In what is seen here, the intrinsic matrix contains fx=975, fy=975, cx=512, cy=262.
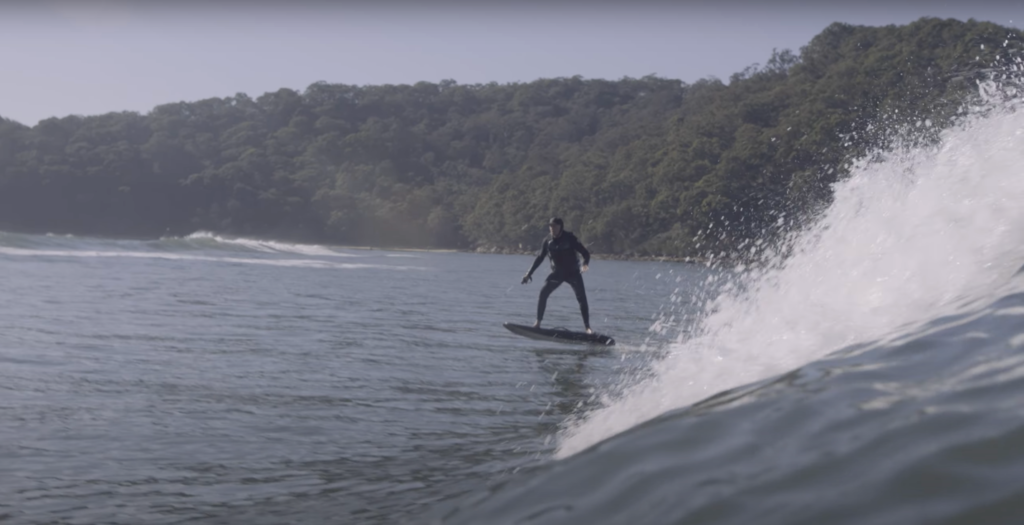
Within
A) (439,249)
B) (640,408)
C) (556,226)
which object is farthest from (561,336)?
(439,249)

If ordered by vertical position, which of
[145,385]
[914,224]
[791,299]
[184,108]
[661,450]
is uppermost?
[184,108]

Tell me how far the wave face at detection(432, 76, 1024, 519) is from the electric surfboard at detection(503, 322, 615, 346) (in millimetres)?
4792

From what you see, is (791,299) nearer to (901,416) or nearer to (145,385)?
(901,416)

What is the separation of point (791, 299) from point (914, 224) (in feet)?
2.81

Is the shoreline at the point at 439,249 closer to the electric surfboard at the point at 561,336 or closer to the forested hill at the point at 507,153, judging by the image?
the forested hill at the point at 507,153

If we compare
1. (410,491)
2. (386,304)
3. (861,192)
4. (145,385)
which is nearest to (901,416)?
(410,491)

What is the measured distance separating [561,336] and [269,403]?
206 inches

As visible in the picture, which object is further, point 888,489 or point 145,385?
point 145,385

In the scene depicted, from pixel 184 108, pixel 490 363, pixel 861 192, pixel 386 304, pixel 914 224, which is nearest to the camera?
pixel 914 224

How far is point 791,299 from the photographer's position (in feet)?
19.4

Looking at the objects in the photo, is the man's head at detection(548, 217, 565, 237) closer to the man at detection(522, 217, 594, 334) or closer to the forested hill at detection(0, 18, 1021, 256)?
the man at detection(522, 217, 594, 334)

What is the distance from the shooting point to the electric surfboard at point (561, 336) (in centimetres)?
1159

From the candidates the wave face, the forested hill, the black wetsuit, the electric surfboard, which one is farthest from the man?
the forested hill

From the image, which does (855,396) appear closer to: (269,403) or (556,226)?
(269,403)
